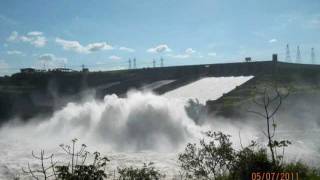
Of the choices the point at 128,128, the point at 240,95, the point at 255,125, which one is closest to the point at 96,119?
the point at 128,128

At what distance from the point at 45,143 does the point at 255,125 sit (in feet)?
67.4

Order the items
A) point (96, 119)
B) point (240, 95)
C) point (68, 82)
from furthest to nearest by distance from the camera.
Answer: point (68, 82)
point (240, 95)
point (96, 119)

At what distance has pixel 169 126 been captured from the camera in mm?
39875

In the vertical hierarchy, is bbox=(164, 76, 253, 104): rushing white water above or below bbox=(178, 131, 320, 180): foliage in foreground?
below

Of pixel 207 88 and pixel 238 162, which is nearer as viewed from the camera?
pixel 238 162

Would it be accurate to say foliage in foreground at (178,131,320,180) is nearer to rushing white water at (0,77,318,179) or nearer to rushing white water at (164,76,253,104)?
rushing white water at (0,77,318,179)

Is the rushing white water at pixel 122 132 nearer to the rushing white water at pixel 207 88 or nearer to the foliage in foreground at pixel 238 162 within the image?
the rushing white water at pixel 207 88

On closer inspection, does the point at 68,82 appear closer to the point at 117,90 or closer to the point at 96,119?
the point at 117,90

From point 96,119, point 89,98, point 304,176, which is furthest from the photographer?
point 89,98
